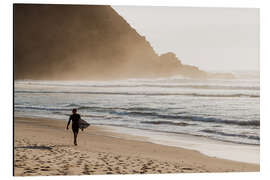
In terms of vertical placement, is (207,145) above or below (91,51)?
below

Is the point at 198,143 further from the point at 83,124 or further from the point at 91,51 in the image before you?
the point at 91,51

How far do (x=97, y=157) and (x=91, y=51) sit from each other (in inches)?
88.4

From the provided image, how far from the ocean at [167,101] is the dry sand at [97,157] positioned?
1.43 feet

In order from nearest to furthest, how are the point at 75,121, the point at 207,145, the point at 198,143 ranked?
the point at 75,121, the point at 207,145, the point at 198,143

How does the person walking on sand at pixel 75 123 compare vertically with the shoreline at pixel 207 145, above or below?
above

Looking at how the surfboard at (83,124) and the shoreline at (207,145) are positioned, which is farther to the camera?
the surfboard at (83,124)

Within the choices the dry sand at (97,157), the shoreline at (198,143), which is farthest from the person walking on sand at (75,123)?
the shoreline at (198,143)

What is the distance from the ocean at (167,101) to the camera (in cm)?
922

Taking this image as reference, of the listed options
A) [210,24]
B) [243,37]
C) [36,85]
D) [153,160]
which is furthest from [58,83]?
[243,37]

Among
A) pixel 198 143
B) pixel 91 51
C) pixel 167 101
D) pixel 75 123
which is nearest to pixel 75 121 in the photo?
pixel 75 123

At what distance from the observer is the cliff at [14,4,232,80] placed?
9.23m

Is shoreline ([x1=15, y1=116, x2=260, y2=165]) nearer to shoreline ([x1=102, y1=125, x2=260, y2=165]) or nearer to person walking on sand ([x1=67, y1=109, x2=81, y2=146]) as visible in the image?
shoreline ([x1=102, y1=125, x2=260, y2=165])

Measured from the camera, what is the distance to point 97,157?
841 centimetres

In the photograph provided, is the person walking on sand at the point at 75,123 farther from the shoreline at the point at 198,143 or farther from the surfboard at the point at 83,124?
the shoreline at the point at 198,143
